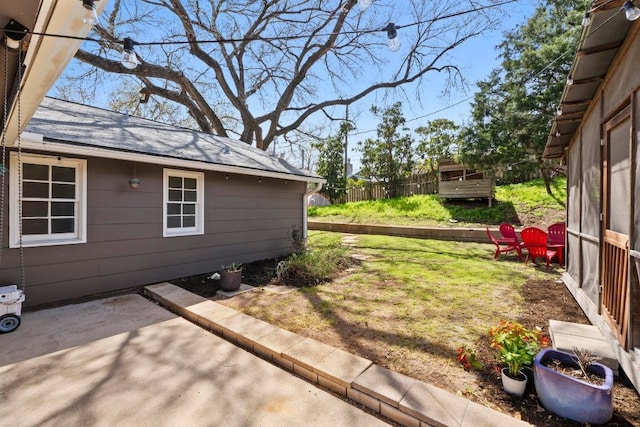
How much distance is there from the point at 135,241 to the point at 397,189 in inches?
525

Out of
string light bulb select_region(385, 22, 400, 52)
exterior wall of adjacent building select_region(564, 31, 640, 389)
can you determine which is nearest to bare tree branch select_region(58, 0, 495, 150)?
string light bulb select_region(385, 22, 400, 52)

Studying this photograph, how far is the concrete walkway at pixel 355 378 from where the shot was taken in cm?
188

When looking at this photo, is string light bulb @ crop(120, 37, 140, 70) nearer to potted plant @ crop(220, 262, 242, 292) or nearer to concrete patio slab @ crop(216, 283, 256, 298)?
potted plant @ crop(220, 262, 242, 292)

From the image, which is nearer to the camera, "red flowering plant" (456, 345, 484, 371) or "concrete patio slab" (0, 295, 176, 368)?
"red flowering plant" (456, 345, 484, 371)

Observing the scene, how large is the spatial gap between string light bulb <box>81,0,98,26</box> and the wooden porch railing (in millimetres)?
4013

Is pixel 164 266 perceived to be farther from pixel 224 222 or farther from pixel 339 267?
pixel 339 267

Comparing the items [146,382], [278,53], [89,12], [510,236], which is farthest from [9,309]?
[278,53]

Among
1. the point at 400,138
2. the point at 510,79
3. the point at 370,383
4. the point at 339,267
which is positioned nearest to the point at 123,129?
the point at 339,267

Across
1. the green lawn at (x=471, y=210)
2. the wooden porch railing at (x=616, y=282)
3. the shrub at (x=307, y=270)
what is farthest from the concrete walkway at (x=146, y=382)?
the green lawn at (x=471, y=210)

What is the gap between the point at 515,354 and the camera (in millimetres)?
2180

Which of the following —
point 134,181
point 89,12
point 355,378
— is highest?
point 89,12

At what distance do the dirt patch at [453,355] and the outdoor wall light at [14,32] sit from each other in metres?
3.18

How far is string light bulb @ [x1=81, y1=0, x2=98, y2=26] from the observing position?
4.89 ft

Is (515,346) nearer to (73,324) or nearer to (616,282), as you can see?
(616,282)
